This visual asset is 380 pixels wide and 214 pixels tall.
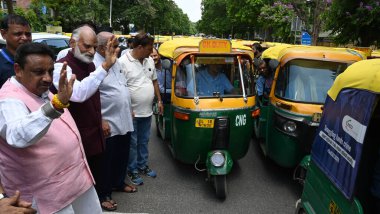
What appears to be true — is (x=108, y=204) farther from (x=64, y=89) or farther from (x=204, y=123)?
(x=64, y=89)

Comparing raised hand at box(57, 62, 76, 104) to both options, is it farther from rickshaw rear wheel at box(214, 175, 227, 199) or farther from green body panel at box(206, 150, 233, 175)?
rickshaw rear wheel at box(214, 175, 227, 199)

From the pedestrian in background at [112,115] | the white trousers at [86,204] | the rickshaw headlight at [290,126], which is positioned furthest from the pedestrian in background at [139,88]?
the white trousers at [86,204]

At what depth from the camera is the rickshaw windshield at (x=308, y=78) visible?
445cm

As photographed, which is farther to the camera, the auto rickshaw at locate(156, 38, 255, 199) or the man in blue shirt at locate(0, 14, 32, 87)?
the auto rickshaw at locate(156, 38, 255, 199)

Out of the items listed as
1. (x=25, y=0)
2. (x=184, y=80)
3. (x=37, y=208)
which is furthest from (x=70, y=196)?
(x=25, y=0)

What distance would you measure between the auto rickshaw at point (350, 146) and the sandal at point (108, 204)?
2.22m

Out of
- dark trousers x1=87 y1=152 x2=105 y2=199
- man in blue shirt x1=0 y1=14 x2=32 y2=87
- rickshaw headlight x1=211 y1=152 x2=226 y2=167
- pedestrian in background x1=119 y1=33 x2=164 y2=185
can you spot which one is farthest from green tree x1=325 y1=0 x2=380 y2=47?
man in blue shirt x1=0 y1=14 x2=32 y2=87

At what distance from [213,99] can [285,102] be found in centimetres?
96

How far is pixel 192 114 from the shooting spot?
14.0 ft

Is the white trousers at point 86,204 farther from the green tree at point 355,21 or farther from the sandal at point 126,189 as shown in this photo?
the green tree at point 355,21

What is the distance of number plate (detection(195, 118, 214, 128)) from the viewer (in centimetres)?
425

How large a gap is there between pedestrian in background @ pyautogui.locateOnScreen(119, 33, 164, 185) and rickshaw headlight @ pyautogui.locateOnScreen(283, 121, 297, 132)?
171 centimetres

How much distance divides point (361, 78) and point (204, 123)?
2.21 meters

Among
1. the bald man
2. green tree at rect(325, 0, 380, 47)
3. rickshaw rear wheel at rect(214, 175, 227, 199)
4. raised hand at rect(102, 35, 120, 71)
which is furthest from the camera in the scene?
green tree at rect(325, 0, 380, 47)
